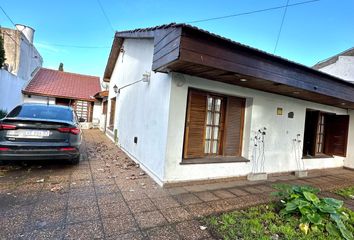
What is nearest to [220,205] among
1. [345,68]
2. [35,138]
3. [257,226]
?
[257,226]

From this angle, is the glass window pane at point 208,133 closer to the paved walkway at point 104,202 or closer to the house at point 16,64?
the paved walkway at point 104,202

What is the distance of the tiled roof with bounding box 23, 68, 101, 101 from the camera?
16141mm

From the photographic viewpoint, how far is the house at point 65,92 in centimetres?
1588

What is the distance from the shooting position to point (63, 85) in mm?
17875

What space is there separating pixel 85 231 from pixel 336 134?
30.6 ft

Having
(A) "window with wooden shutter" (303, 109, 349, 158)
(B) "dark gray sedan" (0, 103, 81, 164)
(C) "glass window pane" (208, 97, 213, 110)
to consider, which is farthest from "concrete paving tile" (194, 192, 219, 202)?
(A) "window with wooden shutter" (303, 109, 349, 158)

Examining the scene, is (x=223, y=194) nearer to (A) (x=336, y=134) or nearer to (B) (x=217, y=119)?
(B) (x=217, y=119)

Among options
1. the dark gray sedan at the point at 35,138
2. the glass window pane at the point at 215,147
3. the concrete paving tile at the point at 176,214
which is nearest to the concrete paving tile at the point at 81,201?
the concrete paving tile at the point at 176,214

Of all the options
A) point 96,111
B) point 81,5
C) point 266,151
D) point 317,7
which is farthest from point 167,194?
point 96,111

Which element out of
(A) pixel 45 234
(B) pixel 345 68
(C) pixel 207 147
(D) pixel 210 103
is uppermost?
(B) pixel 345 68

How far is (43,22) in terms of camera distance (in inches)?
493

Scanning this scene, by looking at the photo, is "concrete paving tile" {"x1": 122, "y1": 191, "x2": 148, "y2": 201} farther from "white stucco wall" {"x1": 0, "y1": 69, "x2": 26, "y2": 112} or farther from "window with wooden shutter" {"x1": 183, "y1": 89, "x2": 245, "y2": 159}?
"white stucco wall" {"x1": 0, "y1": 69, "x2": 26, "y2": 112}

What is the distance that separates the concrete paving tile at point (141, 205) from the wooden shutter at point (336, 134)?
8.11m

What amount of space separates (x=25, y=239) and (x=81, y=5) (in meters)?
10.5
